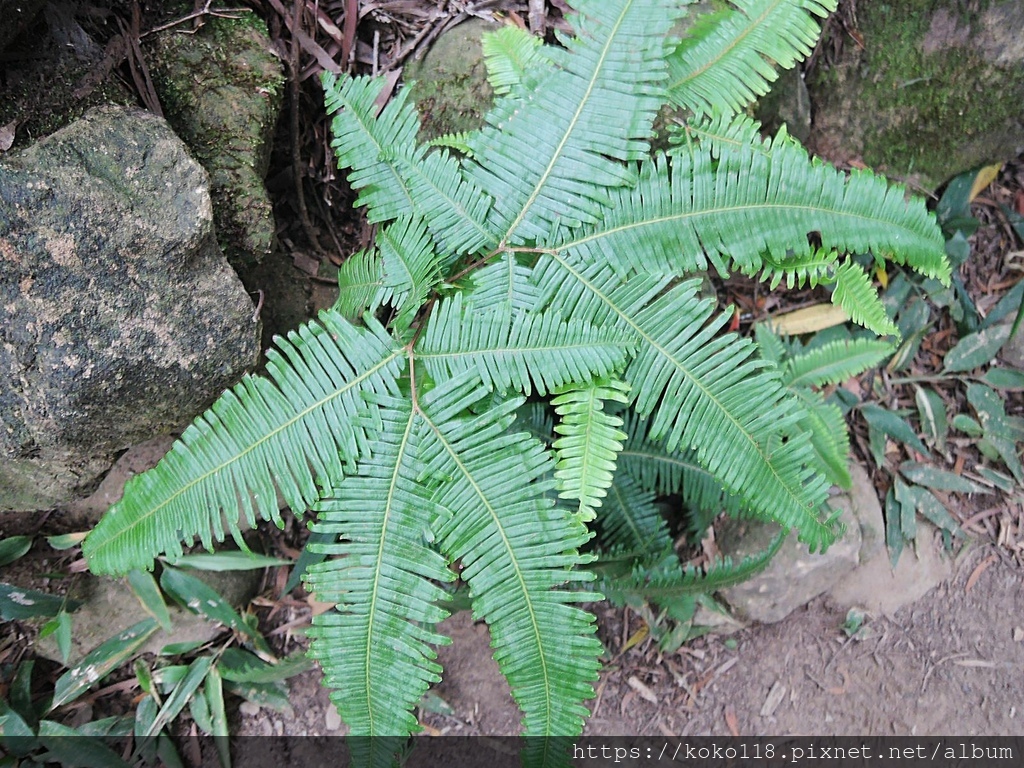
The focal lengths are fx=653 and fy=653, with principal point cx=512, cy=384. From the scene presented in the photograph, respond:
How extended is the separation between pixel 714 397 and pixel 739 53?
1.04 metres

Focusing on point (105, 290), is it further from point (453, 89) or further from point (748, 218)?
point (748, 218)

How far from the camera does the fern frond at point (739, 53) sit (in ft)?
6.19

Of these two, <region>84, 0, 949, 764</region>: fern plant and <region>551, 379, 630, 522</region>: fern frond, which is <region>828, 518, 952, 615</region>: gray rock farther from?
<region>551, 379, 630, 522</region>: fern frond

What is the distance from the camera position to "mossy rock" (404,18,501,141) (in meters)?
2.28

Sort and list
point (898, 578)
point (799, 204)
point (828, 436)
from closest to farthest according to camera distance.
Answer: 1. point (799, 204)
2. point (828, 436)
3. point (898, 578)

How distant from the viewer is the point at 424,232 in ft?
5.95

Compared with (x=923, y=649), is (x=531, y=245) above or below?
above

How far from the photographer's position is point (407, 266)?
1779 mm

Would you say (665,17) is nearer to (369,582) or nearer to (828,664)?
(369,582)

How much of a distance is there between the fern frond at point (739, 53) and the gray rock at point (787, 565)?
5.73 ft

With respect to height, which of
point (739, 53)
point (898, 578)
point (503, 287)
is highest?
point (739, 53)

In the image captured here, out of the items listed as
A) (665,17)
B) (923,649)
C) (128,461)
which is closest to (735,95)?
(665,17)

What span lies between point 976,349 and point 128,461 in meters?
3.64

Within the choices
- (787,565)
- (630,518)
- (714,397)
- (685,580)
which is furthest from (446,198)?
(787,565)
